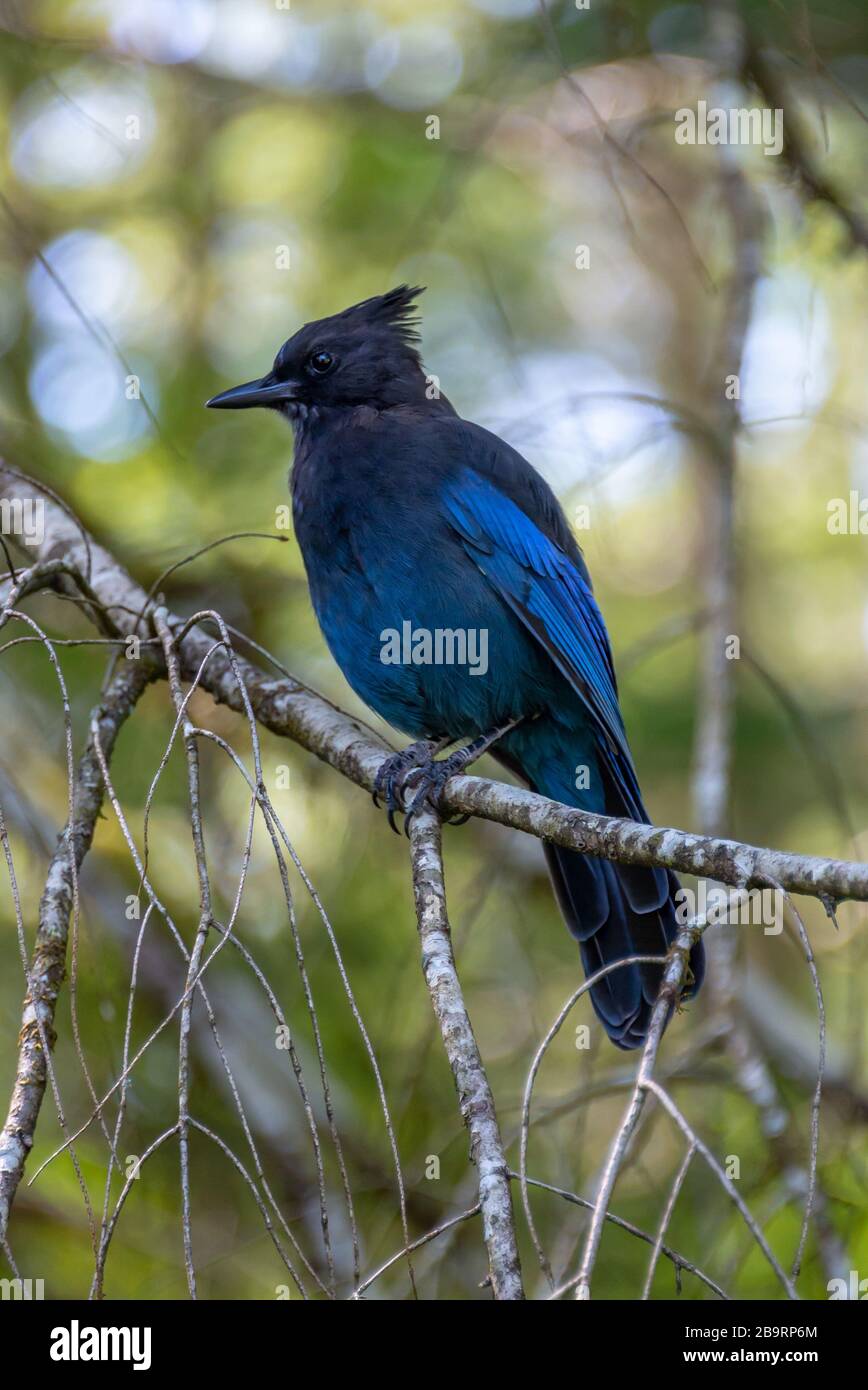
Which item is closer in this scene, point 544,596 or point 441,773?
point 441,773

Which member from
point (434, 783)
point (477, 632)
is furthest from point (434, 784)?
point (477, 632)

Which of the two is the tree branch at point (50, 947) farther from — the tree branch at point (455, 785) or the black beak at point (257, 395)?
the black beak at point (257, 395)

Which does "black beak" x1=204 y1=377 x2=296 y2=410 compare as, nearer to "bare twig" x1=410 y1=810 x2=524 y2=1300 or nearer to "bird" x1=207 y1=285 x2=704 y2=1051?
"bird" x1=207 y1=285 x2=704 y2=1051

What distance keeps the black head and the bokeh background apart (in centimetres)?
45

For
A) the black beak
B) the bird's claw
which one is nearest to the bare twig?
the bird's claw

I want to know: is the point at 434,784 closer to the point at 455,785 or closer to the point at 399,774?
the point at 455,785

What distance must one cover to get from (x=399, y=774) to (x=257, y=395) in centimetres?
168

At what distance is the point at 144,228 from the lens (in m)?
6.54

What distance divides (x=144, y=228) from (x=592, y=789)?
137 inches

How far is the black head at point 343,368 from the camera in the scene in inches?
203

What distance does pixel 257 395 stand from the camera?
513 cm

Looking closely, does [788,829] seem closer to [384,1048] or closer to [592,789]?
[592,789]

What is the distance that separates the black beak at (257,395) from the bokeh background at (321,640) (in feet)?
0.97
